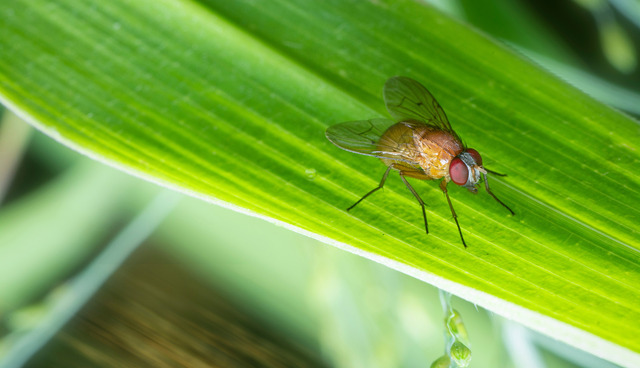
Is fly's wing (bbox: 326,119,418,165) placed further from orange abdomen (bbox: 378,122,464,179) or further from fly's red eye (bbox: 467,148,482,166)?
fly's red eye (bbox: 467,148,482,166)

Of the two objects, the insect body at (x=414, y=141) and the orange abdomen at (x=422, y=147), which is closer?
the insect body at (x=414, y=141)

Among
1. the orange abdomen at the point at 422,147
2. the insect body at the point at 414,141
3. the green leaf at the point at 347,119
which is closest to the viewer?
the green leaf at the point at 347,119

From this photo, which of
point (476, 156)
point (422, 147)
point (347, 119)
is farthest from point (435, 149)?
point (347, 119)

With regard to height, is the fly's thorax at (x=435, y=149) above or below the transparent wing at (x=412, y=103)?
below

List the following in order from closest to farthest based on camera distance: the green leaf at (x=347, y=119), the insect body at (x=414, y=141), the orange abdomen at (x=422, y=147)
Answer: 1. the green leaf at (x=347, y=119)
2. the insect body at (x=414, y=141)
3. the orange abdomen at (x=422, y=147)

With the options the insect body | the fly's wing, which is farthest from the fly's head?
the fly's wing

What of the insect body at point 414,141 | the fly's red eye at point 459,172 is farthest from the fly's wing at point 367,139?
the fly's red eye at point 459,172

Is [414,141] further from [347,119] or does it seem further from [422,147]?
[347,119]

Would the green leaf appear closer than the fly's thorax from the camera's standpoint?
Yes

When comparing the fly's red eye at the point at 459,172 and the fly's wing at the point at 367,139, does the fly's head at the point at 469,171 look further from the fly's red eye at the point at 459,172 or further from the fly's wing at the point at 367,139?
the fly's wing at the point at 367,139
